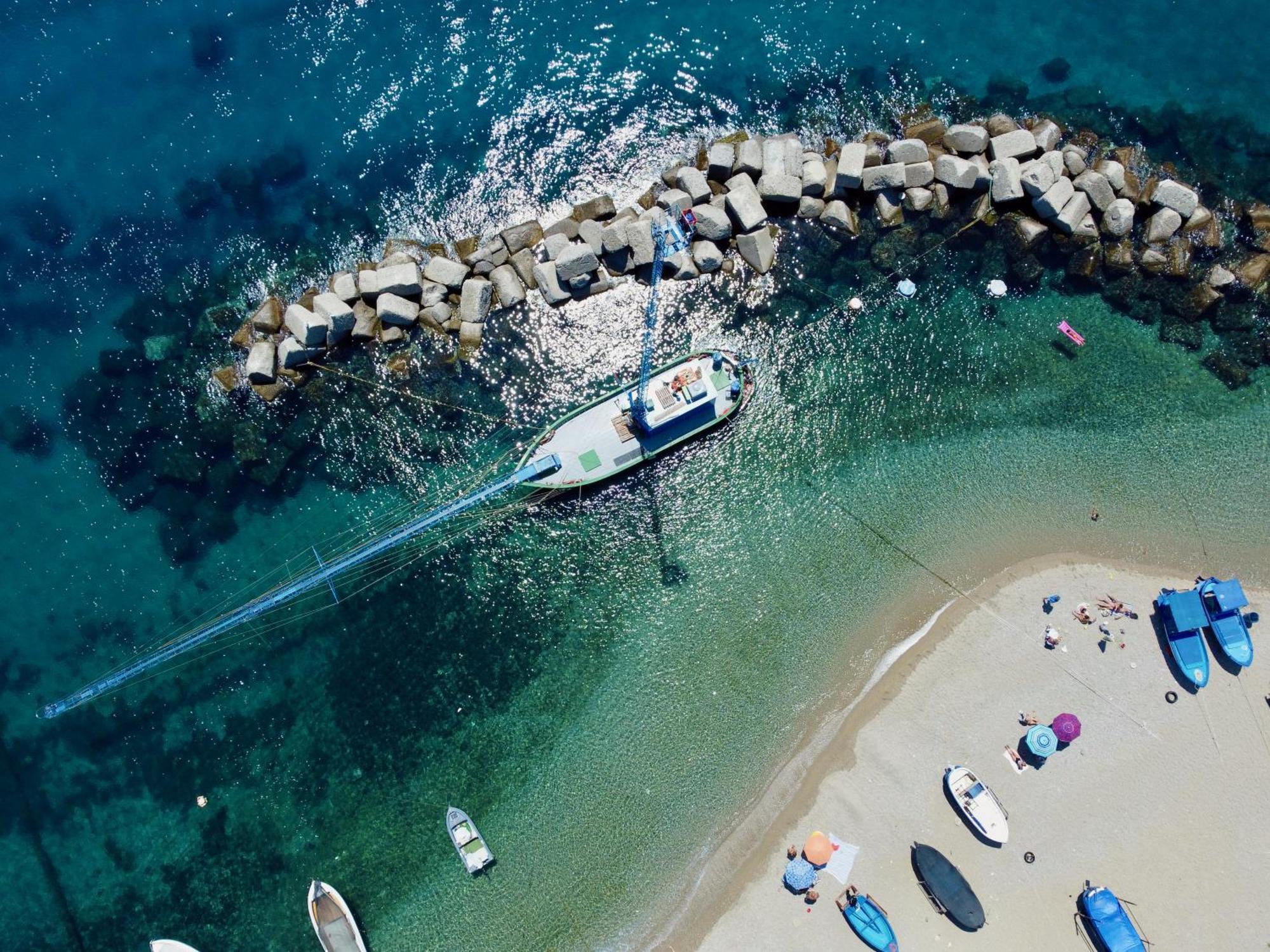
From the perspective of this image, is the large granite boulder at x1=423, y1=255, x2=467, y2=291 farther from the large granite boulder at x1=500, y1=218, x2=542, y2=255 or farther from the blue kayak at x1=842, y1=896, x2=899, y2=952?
the blue kayak at x1=842, y1=896, x2=899, y2=952

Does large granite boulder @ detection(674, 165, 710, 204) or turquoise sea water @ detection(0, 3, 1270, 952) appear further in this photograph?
large granite boulder @ detection(674, 165, 710, 204)

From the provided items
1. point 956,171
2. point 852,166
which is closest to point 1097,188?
point 956,171

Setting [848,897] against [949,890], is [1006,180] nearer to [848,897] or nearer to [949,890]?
[949,890]

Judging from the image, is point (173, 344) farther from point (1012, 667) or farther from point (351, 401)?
point (1012, 667)

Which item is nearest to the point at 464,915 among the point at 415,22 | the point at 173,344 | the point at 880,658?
the point at 880,658

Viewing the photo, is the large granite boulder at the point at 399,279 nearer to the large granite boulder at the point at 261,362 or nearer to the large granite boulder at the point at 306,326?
the large granite boulder at the point at 306,326

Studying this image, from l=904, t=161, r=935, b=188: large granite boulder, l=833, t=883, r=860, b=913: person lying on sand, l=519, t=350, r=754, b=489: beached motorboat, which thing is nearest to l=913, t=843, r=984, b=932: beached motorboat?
l=833, t=883, r=860, b=913: person lying on sand
